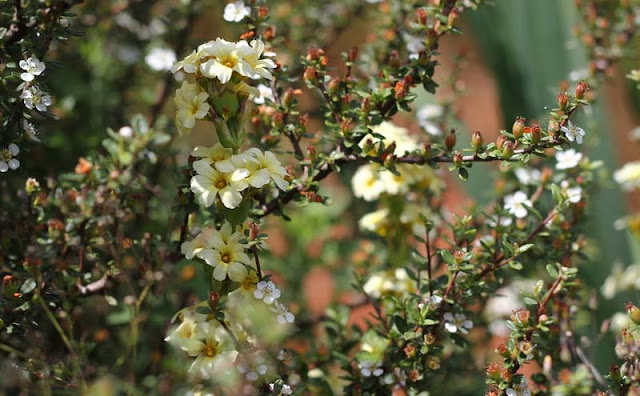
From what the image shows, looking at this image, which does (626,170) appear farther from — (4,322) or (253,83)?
(4,322)

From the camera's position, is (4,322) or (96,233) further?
(96,233)

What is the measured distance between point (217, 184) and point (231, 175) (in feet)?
0.07

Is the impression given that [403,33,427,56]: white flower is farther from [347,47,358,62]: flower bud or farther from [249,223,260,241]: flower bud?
[249,223,260,241]: flower bud

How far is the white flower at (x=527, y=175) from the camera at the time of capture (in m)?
1.25

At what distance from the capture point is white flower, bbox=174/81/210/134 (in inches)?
35.4

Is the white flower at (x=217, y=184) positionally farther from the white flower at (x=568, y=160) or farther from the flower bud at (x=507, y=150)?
the white flower at (x=568, y=160)

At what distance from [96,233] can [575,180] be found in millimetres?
733

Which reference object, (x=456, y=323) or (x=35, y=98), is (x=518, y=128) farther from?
(x=35, y=98)

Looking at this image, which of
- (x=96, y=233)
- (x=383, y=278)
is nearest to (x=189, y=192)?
(x=96, y=233)

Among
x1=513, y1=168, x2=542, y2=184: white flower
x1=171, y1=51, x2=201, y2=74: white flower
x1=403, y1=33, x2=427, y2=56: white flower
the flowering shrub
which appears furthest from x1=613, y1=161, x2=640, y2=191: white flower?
x1=171, y1=51, x2=201, y2=74: white flower

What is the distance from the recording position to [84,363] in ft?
3.20

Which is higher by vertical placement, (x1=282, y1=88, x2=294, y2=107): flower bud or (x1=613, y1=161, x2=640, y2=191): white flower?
(x1=613, y1=161, x2=640, y2=191): white flower

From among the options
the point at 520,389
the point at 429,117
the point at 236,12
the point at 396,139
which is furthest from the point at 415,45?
the point at 520,389

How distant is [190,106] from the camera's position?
0.91m
